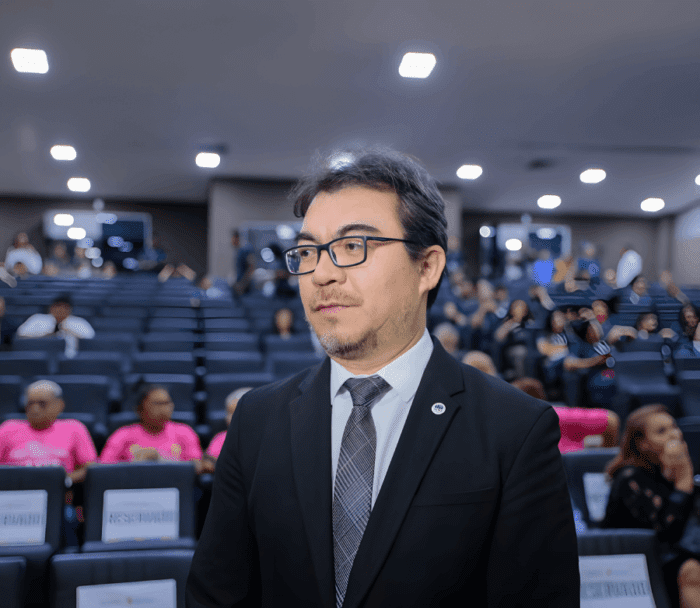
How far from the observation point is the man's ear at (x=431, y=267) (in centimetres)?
83

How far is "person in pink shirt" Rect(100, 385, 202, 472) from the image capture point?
280 cm

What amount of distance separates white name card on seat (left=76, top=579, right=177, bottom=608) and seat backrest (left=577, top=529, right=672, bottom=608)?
1.15 meters

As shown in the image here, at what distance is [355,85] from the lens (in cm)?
514

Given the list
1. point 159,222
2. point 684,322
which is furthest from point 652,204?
point 159,222

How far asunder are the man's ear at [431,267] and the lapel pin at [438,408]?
0.17 metres

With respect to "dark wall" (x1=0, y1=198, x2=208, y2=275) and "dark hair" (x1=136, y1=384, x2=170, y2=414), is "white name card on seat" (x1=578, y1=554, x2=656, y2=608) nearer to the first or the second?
"dark hair" (x1=136, y1=384, x2=170, y2=414)

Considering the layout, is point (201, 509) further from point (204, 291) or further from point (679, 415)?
point (204, 291)

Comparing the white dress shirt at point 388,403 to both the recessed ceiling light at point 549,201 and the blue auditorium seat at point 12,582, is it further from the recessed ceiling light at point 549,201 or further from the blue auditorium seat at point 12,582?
the recessed ceiling light at point 549,201

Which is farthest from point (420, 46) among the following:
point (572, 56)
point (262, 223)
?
point (262, 223)

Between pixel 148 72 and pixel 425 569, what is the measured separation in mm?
5229

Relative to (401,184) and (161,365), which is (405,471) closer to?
(401,184)

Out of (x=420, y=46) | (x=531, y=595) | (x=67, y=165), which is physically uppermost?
(x=67, y=165)

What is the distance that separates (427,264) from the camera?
83cm

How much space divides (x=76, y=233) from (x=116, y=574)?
1105 cm
